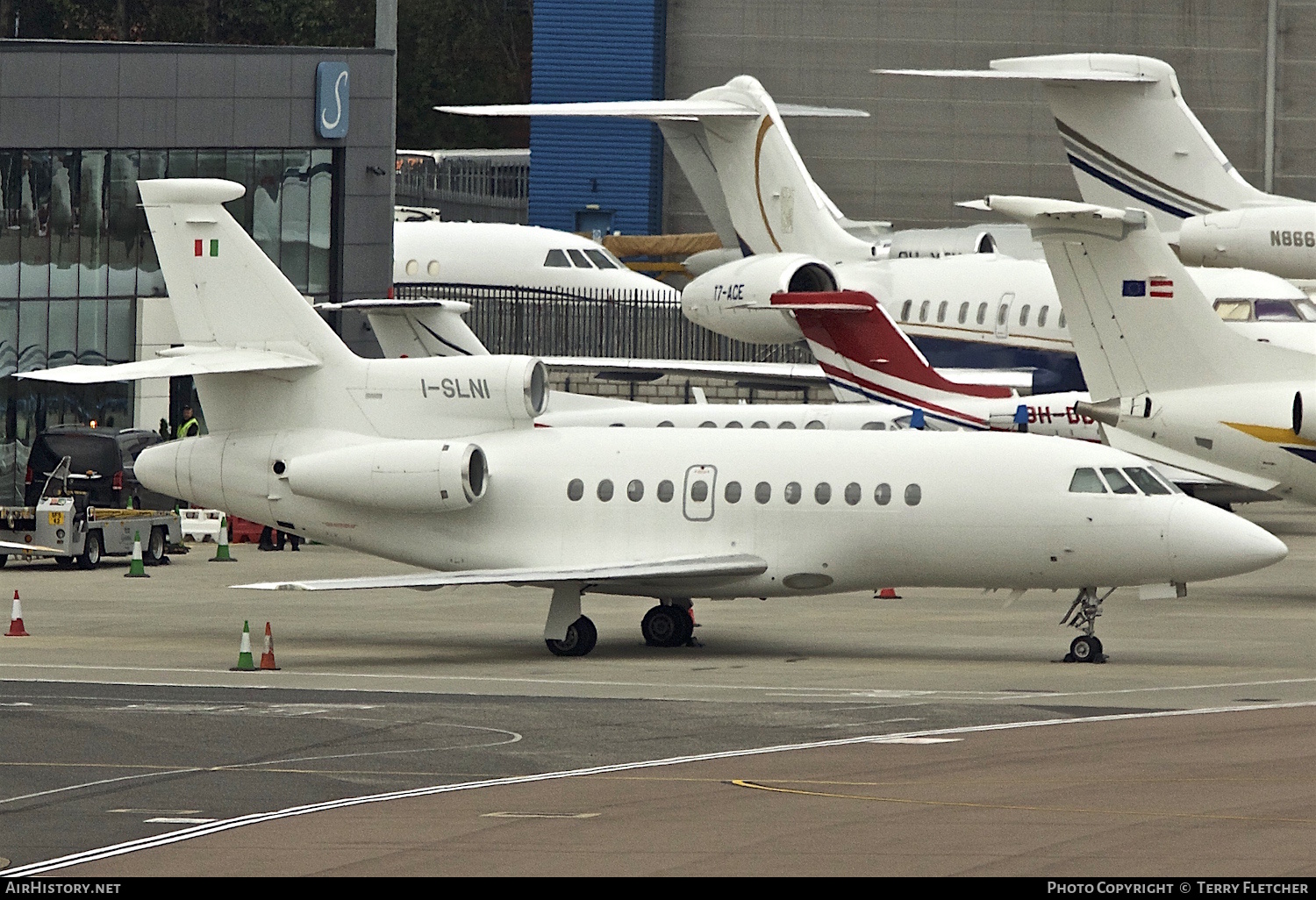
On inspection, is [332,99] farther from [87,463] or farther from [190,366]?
[190,366]

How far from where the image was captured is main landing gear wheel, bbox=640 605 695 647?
974 inches

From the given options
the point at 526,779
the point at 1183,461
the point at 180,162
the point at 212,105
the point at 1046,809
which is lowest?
the point at 526,779

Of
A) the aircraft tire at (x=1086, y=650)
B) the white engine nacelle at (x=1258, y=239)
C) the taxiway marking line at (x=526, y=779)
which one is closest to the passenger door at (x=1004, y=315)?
the white engine nacelle at (x=1258, y=239)

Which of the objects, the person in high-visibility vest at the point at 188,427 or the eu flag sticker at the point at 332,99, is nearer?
the person in high-visibility vest at the point at 188,427

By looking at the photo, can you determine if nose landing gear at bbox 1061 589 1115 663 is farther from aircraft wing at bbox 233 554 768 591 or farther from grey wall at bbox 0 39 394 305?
grey wall at bbox 0 39 394 305

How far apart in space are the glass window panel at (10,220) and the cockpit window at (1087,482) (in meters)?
24.3

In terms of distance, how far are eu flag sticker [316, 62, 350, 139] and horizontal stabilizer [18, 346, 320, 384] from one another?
17779mm

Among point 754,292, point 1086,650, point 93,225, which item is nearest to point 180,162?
point 93,225

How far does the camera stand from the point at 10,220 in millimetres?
40594

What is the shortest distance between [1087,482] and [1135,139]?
16.8 meters

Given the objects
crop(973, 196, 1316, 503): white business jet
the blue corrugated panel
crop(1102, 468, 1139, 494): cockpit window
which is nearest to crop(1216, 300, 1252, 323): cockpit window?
crop(973, 196, 1316, 503): white business jet

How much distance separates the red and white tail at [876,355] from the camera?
34188mm

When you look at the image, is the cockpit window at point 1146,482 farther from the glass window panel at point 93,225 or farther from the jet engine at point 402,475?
the glass window panel at point 93,225

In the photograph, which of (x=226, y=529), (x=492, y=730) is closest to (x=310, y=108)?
(x=226, y=529)
